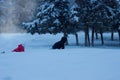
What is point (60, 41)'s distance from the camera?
16.3m

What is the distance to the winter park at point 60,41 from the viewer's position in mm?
8305

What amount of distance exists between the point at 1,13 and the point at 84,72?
170 ft

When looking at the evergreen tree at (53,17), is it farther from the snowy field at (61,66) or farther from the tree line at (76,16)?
the snowy field at (61,66)

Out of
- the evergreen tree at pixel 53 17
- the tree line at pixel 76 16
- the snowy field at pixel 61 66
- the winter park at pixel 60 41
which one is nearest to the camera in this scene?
the snowy field at pixel 61 66

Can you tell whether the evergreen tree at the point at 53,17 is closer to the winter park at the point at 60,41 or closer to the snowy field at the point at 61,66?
the winter park at the point at 60,41

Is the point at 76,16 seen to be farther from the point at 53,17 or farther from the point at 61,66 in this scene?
the point at 61,66

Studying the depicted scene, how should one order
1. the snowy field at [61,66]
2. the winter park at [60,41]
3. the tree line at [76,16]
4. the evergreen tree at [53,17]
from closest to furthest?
the snowy field at [61,66]
the winter park at [60,41]
the tree line at [76,16]
the evergreen tree at [53,17]

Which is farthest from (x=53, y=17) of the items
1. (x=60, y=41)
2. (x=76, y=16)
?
(x=60, y=41)

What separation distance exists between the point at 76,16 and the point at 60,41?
1773cm

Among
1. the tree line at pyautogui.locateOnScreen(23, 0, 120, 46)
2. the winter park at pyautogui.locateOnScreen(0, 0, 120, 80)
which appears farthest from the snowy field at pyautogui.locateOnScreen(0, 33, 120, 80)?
the tree line at pyautogui.locateOnScreen(23, 0, 120, 46)

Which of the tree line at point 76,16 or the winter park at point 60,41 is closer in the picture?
the winter park at point 60,41

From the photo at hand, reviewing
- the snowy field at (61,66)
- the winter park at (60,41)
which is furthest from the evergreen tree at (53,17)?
the snowy field at (61,66)

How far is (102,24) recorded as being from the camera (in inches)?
1366

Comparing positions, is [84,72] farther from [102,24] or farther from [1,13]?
[1,13]
